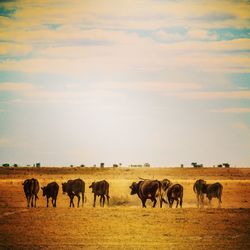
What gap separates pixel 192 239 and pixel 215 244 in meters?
1.10

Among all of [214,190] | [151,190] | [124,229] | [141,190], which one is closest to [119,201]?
[214,190]

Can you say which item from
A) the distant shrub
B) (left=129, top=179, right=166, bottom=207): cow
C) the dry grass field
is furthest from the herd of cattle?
the dry grass field

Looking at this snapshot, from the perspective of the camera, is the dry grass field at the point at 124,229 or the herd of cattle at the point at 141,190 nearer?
the dry grass field at the point at 124,229

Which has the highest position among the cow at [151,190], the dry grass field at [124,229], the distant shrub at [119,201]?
the cow at [151,190]

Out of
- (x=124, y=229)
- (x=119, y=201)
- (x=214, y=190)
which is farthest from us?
(x=119, y=201)

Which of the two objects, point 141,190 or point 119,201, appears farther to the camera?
point 119,201

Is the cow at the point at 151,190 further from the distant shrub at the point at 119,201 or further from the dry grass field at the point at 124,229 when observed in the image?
the distant shrub at the point at 119,201

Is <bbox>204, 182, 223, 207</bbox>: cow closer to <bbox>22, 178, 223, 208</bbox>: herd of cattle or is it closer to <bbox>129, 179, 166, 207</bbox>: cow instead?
<bbox>22, 178, 223, 208</bbox>: herd of cattle

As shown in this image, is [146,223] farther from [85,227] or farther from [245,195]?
[245,195]

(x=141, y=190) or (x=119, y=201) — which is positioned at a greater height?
(x=141, y=190)

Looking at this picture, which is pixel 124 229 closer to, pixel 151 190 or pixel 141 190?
pixel 151 190

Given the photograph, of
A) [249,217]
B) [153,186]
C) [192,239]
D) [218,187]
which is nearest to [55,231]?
[192,239]

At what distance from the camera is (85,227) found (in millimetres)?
22078

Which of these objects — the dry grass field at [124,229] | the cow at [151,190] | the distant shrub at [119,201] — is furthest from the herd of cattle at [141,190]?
the dry grass field at [124,229]
